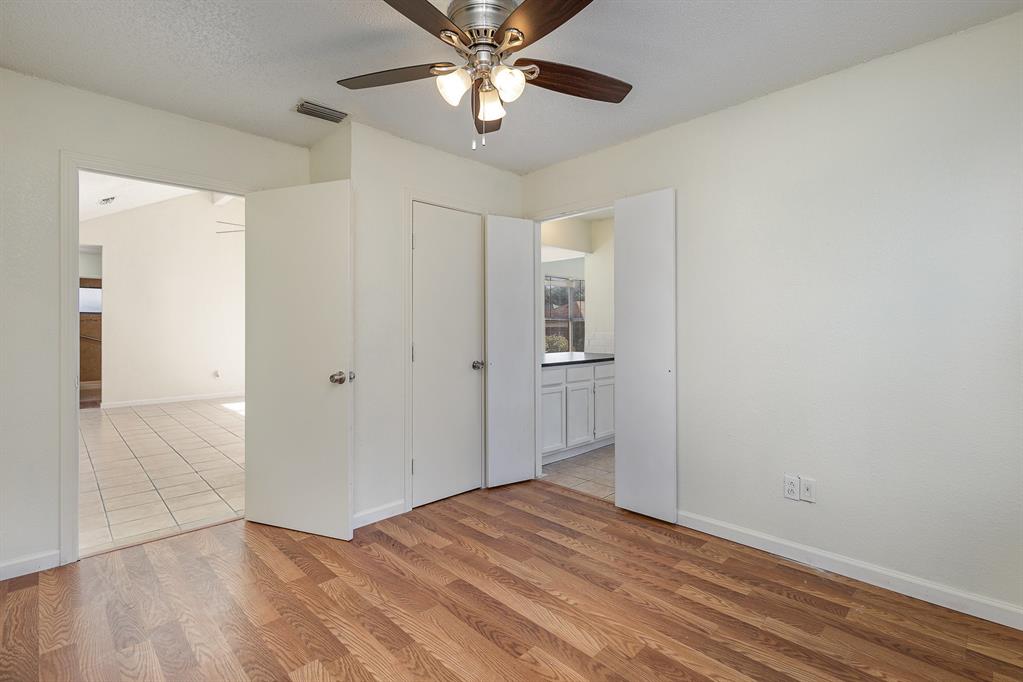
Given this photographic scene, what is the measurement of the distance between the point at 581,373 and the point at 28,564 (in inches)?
150

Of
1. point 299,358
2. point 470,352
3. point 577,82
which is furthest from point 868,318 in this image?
point 299,358

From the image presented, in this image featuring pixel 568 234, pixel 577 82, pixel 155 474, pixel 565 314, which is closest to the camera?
pixel 577 82

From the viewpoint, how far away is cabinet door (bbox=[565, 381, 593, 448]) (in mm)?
4301

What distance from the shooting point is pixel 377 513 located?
2994 millimetres

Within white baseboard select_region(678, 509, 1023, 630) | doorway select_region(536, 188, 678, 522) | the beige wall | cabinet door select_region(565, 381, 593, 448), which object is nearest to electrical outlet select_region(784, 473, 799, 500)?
white baseboard select_region(678, 509, 1023, 630)

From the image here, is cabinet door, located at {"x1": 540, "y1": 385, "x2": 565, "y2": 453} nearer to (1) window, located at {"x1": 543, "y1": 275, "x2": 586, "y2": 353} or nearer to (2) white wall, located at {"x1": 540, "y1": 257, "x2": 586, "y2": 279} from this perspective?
(1) window, located at {"x1": 543, "y1": 275, "x2": 586, "y2": 353}

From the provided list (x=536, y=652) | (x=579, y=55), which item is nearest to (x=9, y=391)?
(x=536, y=652)

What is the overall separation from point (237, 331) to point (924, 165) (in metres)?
9.05

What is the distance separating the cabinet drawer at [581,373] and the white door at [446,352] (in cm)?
101

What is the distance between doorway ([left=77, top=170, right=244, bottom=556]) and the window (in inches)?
150

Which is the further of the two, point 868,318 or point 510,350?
point 510,350

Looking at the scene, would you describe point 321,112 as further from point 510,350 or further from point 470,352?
point 510,350

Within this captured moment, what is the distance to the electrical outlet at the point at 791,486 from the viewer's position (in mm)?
2473

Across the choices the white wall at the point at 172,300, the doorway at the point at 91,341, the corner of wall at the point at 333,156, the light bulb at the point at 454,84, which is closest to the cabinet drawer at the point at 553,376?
the corner of wall at the point at 333,156
